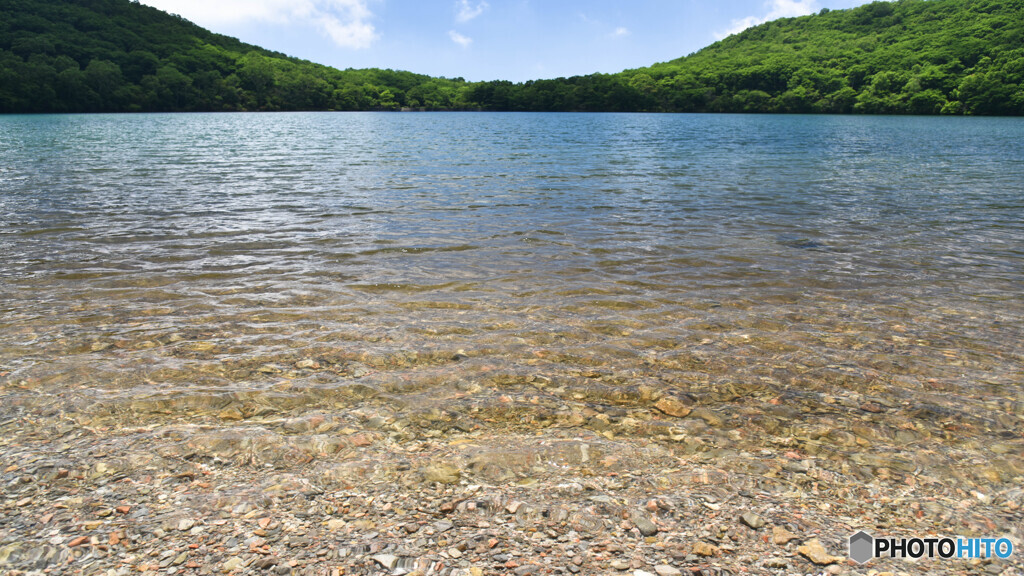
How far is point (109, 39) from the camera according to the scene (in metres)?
151

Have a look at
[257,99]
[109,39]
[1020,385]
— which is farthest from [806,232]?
[109,39]

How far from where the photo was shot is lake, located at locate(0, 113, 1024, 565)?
4746 millimetres

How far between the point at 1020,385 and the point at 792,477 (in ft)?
11.7

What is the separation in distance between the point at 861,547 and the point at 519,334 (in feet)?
14.2

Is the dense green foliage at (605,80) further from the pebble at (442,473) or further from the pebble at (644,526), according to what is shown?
the pebble at (442,473)

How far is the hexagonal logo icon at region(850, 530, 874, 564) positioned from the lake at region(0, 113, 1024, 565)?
0.71m

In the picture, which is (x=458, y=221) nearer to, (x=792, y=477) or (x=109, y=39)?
(x=792, y=477)

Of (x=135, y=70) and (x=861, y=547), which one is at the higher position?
(x=135, y=70)

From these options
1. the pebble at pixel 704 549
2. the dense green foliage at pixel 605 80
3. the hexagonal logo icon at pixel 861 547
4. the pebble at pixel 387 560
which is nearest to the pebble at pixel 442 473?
the pebble at pixel 387 560

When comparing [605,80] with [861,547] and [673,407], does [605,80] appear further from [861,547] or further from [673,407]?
[861,547]

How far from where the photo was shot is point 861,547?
3510 millimetres

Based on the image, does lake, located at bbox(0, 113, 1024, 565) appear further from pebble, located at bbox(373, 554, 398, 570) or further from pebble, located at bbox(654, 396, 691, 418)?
pebble, located at bbox(373, 554, 398, 570)

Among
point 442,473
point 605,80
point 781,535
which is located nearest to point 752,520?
point 781,535

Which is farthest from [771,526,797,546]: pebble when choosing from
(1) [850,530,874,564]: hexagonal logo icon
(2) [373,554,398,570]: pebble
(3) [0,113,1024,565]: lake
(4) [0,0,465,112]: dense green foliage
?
(4) [0,0,465,112]: dense green foliage
